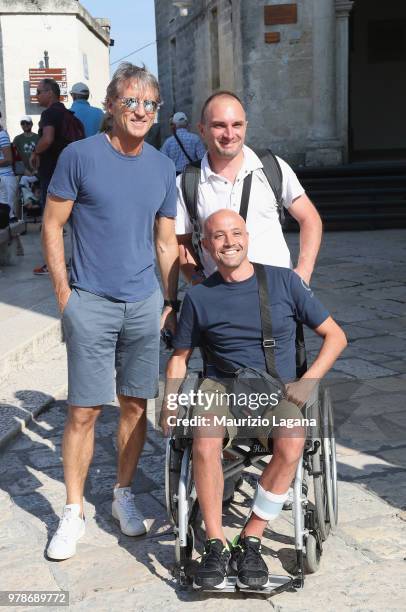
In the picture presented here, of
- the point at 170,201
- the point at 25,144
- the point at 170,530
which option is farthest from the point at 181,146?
the point at 170,530

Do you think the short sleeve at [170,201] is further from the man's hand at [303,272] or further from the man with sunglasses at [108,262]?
the man's hand at [303,272]

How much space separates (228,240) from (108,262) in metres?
0.49

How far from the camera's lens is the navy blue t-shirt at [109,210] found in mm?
3648

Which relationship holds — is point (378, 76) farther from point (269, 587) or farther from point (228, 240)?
point (269, 587)

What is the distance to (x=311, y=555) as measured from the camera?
3.42m

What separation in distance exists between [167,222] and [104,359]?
0.61 m

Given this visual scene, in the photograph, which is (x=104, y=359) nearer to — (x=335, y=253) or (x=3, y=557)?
(x=3, y=557)

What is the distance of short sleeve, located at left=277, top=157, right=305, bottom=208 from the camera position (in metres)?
4.04

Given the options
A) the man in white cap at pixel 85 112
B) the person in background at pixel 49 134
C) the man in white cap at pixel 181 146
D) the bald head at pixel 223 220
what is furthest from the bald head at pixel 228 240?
the man in white cap at pixel 181 146

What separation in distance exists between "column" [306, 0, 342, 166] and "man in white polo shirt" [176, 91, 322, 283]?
10618 mm

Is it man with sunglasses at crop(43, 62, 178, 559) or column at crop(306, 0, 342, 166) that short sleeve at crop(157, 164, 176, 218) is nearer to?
man with sunglasses at crop(43, 62, 178, 559)

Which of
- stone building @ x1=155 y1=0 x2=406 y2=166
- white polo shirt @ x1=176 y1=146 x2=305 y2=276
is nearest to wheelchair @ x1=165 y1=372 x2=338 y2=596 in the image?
white polo shirt @ x1=176 y1=146 x2=305 y2=276

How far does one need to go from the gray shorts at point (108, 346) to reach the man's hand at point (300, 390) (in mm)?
669

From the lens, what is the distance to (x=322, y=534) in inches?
141
